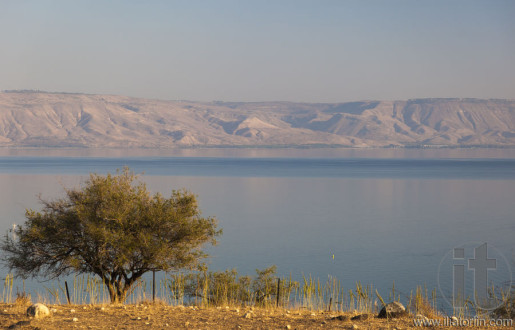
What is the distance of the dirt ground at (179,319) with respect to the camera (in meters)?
10.7

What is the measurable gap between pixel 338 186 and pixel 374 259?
A: 66898 mm

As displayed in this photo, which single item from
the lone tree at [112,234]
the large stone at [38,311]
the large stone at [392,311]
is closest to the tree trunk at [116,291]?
the lone tree at [112,234]

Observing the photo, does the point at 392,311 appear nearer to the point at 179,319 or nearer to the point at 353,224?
the point at 179,319

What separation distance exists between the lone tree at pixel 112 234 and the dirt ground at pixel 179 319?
9.74ft

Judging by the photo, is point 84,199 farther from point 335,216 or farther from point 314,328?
point 335,216

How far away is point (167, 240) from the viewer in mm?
15945

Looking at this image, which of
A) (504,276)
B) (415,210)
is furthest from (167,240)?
(415,210)

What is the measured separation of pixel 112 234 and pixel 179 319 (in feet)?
14.7

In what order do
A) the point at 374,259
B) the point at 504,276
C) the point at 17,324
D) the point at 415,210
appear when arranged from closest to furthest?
the point at 17,324 → the point at 504,276 → the point at 374,259 → the point at 415,210

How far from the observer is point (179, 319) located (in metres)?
11.4

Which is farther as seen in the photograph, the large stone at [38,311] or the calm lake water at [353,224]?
the calm lake water at [353,224]

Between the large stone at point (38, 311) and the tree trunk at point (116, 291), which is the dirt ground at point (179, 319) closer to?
the large stone at point (38, 311)

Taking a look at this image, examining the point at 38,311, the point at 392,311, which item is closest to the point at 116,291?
the point at 38,311

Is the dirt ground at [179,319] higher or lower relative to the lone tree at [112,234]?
lower
